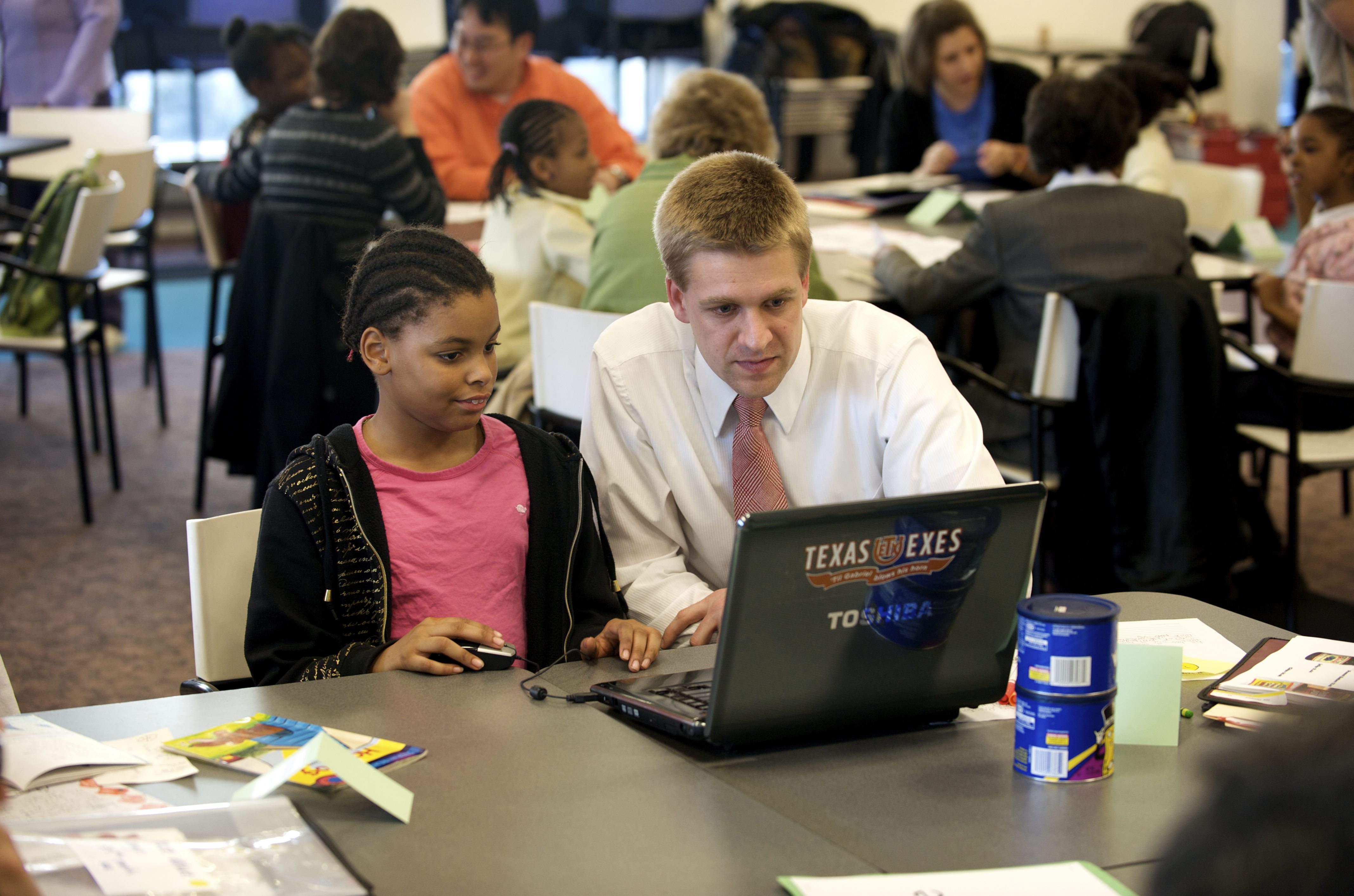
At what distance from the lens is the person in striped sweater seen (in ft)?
10.7

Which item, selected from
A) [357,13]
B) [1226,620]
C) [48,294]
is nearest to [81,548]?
[48,294]

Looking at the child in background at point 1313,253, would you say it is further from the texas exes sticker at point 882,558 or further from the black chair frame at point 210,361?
the black chair frame at point 210,361

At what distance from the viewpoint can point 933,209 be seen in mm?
3842

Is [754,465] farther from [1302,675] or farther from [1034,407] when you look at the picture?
[1034,407]

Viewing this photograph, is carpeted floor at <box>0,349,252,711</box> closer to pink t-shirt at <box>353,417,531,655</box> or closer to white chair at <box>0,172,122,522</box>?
white chair at <box>0,172,122,522</box>

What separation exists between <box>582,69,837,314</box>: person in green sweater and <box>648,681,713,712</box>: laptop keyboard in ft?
4.16

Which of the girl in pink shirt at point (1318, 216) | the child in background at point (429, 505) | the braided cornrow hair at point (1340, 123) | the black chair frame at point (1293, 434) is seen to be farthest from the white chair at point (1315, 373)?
the child in background at point (429, 505)

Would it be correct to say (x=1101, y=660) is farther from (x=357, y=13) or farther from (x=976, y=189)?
(x=976, y=189)

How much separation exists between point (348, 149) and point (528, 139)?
50 centimetres

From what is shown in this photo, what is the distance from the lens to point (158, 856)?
3.13ft

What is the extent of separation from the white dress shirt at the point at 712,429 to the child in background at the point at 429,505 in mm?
92

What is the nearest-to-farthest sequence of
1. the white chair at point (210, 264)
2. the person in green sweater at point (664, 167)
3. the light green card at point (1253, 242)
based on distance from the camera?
the person in green sweater at point (664, 167) → the light green card at point (1253, 242) → the white chair at point (210, 264)

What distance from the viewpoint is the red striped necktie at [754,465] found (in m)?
1.71

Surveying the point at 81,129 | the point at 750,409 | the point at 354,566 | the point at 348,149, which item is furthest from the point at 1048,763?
the point at 81,129
